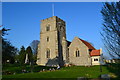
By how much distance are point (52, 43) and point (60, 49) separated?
3.10 m

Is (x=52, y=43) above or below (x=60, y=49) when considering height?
above

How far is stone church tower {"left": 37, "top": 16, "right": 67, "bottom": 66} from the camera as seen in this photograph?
45594 mm

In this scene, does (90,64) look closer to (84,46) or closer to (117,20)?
(84,46)

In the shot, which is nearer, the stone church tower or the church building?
the church building

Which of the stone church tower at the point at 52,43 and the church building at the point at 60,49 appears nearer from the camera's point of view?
the church building at the point at 60,49

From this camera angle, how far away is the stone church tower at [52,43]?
4559 cm

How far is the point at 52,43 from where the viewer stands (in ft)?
154

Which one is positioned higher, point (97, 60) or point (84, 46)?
point (84, 46)

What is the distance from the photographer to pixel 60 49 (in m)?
46.9

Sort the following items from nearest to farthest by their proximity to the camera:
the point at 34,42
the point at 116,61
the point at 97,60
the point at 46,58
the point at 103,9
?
the point at 116,61 → the point at 103,9 → the point at 97,60 → the point at 46,58 → the point at 34,42

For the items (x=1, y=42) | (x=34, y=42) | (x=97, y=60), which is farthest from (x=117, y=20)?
(x=34, y=42)

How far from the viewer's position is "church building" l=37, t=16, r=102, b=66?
137 ft

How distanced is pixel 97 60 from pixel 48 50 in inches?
608

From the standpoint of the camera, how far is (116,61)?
1358 cm
